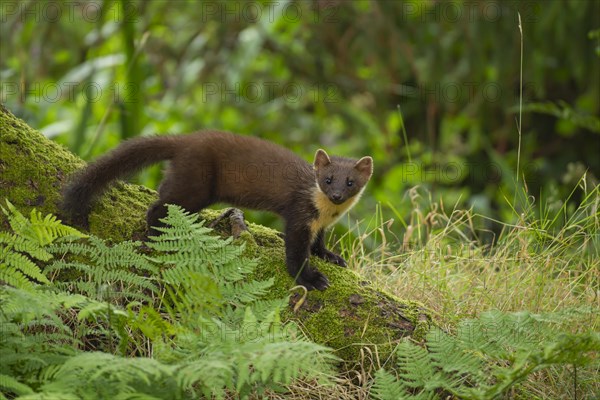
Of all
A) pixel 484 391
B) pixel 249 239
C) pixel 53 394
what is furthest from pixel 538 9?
pixel 53 394

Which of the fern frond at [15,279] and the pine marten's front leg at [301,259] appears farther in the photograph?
the pine marten's front leg at [301,259]

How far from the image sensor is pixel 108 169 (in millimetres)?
4895

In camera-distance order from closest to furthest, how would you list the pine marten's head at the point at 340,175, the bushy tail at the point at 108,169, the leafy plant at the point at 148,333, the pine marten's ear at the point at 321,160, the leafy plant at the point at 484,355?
the leafy plant at the point at 148,333 < the leafy plant at the point at 484,355 < the bushy tail at the point at 108,169 < the pine marten's head at the point at 340,175 < the pine marten's ear at the point at 321,160

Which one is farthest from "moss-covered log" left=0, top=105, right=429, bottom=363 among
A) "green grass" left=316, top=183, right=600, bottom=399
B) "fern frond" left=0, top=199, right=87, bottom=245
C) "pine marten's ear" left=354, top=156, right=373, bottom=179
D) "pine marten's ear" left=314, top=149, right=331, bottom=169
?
"pine marten's ear" left=354, top=156, right=373, bottom=179

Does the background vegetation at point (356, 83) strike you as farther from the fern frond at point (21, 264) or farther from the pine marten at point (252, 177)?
the fern frond at point (21, 264)

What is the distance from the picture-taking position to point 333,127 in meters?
11.9

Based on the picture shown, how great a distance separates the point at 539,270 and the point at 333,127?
24.6ft

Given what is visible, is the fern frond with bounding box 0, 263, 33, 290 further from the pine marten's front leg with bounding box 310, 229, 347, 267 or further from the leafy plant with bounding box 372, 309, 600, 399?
the pine marten's front leg with bounding box 310, 229, 347, 267

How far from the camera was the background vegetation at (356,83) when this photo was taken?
7762 millimetres

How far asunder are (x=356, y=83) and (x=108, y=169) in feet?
18.0

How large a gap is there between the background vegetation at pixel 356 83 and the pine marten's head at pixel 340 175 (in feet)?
2.77

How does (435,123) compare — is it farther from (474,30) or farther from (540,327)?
(540,327)

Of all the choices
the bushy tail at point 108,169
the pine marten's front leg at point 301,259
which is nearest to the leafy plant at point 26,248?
the bushy tail at point 108,169

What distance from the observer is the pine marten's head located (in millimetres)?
5441
